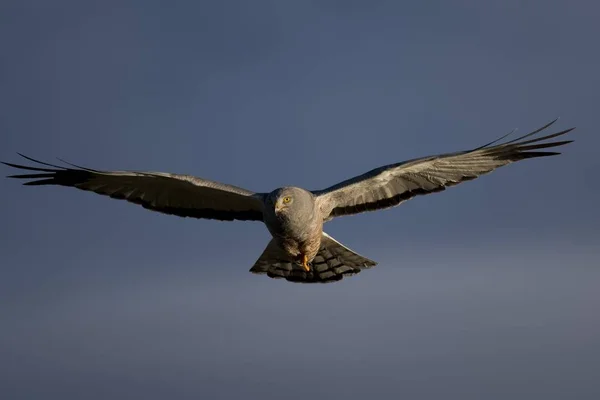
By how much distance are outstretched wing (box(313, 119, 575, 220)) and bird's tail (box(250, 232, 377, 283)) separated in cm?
69

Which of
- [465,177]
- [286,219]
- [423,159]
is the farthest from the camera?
[465,177]

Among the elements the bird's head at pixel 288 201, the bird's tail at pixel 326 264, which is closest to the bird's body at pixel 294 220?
the bird's head at pixel 288 201

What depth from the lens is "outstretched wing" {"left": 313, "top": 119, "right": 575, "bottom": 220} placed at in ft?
43.5

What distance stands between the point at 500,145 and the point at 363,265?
2815mm

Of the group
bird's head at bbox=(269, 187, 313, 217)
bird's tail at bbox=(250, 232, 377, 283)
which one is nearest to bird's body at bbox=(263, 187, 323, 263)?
bird's head at bbox=(269, 187, 313, 217)

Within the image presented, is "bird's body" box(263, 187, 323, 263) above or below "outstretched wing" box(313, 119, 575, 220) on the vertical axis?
below

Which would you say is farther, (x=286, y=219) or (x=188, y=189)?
(x=188, y=189)

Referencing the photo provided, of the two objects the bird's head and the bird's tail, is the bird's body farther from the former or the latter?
the bird's tail

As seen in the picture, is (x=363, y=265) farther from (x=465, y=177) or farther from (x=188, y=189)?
(x=188, y=189)

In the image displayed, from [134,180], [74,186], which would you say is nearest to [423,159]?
[134,180]

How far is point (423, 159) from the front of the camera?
12.8m

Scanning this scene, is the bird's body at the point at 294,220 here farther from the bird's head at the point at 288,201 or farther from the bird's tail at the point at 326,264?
the bird's tail at the point at 326,264

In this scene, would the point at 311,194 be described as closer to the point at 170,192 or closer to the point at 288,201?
the point at 288,201

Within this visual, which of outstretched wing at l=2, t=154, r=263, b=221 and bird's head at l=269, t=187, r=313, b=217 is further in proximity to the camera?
outstretched wing at l=2, t=154, r=263, b=221
